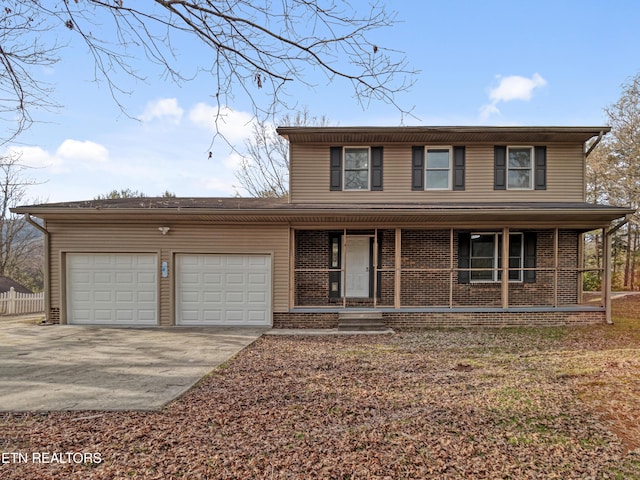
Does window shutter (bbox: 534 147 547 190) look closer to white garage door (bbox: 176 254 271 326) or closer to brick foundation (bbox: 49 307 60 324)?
white garage door (bbox: 176 254 271 326)

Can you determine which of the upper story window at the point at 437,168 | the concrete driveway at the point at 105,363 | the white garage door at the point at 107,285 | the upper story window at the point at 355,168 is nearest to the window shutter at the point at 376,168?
the upper story window at the point at 355,168

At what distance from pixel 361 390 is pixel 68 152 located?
6487mm

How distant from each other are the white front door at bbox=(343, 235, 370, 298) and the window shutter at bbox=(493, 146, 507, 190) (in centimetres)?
416

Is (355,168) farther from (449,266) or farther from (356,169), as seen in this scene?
(449,266)

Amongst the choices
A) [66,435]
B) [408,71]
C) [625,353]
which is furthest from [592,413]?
[66,435]

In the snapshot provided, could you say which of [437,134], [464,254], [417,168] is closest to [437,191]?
[417,168]

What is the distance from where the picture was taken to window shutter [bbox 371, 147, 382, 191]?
1103cm

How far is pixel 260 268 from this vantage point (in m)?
9.79

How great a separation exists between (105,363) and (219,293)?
3.81m

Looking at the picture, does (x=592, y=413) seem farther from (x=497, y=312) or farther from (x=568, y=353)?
(x=497, y=312)

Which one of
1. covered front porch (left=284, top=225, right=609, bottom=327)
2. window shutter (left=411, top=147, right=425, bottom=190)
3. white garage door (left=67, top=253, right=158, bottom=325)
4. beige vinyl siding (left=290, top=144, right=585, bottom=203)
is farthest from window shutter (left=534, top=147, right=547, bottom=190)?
white garage door (left=67, top=253, right=158, bottom=325)

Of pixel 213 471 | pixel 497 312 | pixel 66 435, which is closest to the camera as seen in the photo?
pixel 213 471

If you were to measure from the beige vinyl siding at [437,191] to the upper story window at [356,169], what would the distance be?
0.26 m

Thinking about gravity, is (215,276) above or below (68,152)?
below
